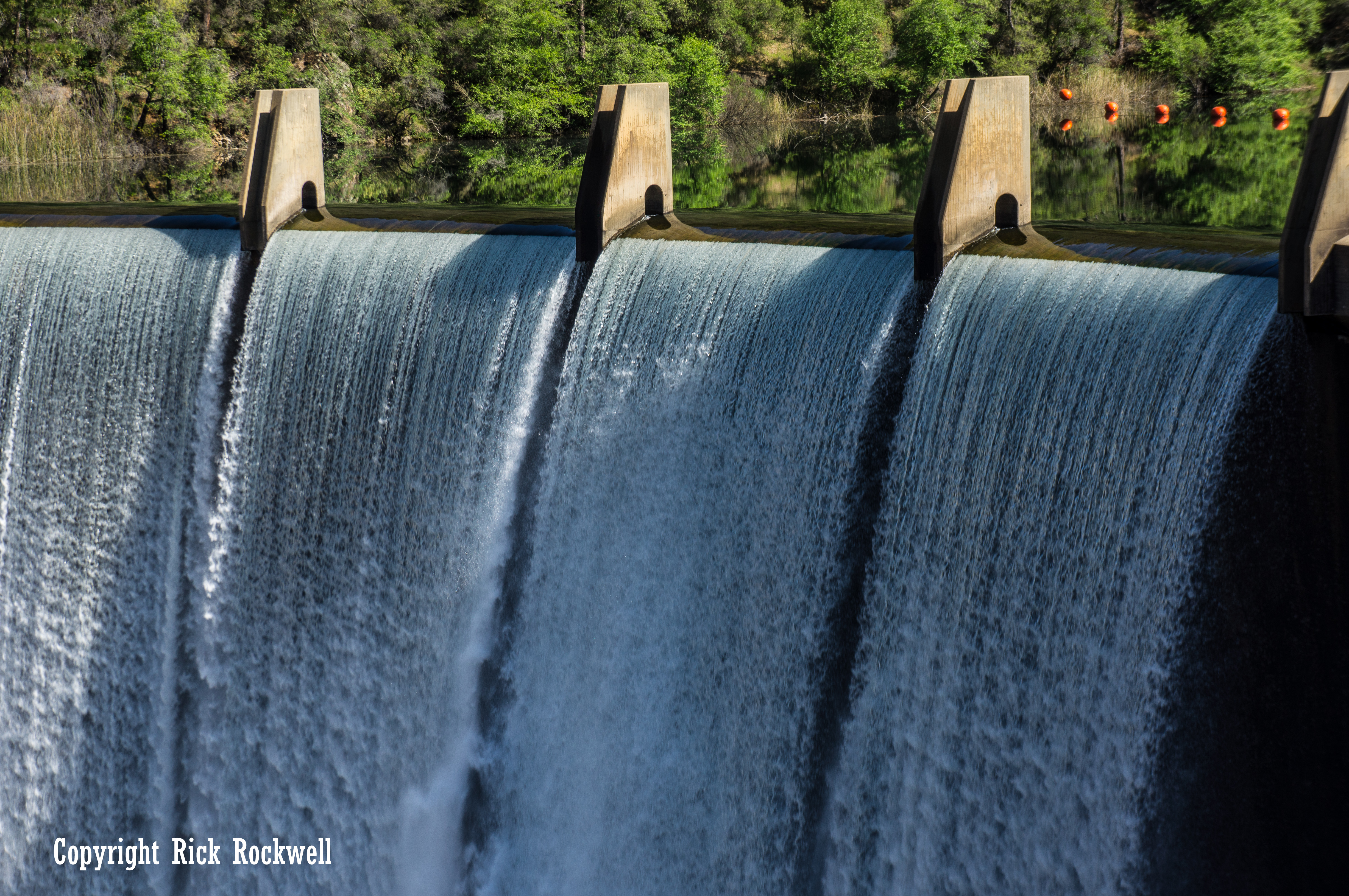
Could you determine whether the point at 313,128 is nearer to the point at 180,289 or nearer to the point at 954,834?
the point at 180,289

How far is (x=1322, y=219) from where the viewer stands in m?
5.09

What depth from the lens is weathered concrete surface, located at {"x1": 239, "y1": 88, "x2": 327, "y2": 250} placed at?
33.8 ft

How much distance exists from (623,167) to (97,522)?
5385 millimetres

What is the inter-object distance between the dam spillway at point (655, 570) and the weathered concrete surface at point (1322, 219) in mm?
234

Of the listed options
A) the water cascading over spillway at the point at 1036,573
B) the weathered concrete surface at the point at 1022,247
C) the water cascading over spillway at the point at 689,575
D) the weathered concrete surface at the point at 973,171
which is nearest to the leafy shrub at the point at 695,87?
the water cascading over spillway at the point at 689,575

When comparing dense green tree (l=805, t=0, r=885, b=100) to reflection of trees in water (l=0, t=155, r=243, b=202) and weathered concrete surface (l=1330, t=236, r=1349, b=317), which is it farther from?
weathered concrete surface (l=1330, t=236, r=1349, b=317)

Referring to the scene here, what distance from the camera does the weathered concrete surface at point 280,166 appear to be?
406 inches

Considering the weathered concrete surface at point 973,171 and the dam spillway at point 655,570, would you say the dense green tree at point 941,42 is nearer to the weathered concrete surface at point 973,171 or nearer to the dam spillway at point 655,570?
the weathered concrete surface at point 973,171

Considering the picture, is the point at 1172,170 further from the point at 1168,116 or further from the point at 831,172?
the point at 1168,116

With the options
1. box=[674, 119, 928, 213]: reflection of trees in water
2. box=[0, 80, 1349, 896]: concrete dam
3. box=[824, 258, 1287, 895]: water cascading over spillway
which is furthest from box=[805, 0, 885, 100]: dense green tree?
box=[824, 258, 1287, 895]: water cascading over spillway

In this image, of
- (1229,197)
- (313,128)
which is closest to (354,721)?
(313,128)

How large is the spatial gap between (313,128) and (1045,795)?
870 cm

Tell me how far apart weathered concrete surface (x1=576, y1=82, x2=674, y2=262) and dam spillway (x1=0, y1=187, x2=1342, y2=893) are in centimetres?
29

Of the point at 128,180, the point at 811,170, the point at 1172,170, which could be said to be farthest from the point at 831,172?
the point at 128,180
